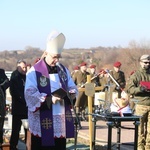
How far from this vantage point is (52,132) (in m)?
6.01

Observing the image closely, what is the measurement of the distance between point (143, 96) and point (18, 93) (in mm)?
2263

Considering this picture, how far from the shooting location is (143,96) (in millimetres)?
8477

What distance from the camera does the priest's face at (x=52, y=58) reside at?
5.94m

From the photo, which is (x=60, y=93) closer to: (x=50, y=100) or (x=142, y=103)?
(x=50, y=100)

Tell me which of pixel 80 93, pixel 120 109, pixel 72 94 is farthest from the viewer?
pixel 80 93

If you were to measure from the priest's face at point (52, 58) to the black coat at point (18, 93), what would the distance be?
2.92 meters

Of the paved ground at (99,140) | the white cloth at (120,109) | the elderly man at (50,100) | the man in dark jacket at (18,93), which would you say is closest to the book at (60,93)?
the elderly man at (50,100)

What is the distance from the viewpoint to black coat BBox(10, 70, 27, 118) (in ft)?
29.3

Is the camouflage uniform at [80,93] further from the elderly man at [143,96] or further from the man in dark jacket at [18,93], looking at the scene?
the elderly man at [143,96]

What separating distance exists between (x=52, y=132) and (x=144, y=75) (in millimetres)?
2977

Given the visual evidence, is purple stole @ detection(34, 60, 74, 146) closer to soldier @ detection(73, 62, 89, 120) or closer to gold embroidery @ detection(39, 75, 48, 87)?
gold embroidery @ detection(39, 75, 48, 87)

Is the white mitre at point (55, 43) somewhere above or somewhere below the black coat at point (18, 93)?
above

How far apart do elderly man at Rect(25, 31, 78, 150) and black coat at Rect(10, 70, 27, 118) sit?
2.88 m

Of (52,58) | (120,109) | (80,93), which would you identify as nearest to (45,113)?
(52,58)
